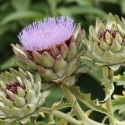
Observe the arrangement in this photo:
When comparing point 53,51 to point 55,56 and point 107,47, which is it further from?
point 107,47

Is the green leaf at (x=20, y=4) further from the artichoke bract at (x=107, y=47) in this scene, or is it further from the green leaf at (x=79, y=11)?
the artichoke bract at (x=107, y=47)

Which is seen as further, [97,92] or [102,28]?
[97,92]

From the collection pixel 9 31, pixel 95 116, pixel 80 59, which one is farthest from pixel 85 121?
pixel 9 31

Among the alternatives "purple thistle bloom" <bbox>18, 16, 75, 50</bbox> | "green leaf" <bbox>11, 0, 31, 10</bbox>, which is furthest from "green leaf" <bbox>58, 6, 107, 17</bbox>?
"purple thistle bloom" <bbox>18, 16, 75, 50</bbox>

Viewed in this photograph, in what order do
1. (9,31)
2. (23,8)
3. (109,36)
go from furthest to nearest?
(9,31) → (23,8) → (109,36)

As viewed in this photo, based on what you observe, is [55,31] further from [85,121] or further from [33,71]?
[85,121]

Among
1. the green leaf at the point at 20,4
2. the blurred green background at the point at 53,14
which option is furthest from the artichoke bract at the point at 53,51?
the green leaf at the point at 20,4

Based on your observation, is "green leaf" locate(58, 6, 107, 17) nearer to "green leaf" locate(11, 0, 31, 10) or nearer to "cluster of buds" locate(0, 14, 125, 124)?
"green leaf" locate(11, 0, 31, 10)
